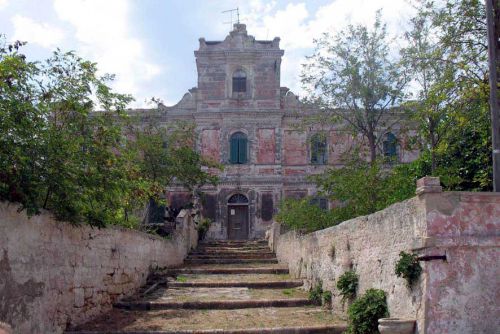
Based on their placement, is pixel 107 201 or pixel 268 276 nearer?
pixel 107 201

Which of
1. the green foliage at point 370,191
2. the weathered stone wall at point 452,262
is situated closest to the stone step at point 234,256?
the green foliage at point 370,191

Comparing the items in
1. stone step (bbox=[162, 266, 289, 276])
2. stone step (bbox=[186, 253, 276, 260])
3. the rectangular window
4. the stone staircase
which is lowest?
the stone staircase

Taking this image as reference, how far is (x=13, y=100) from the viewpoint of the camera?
635 cm

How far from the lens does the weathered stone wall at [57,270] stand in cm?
623

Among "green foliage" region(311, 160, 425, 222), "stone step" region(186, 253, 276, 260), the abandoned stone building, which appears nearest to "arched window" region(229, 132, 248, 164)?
the abandoned stone building

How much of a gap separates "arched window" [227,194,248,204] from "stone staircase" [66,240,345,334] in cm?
1227

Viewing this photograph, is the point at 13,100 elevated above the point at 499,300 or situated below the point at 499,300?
above

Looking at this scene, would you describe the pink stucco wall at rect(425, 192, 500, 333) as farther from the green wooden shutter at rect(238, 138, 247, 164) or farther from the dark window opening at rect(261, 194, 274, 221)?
the green wooden shutter at rect(238, 138, 247, 164)

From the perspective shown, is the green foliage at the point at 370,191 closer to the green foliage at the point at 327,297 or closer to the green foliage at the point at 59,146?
the green foliage at the point at 327,297

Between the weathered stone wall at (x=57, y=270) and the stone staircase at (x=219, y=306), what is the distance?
0.41 metres

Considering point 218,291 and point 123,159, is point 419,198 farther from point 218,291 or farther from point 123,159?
point 218,291

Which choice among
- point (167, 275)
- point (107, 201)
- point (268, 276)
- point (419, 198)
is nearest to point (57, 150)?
point (107, 201)

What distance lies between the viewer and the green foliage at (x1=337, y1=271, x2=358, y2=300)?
829 cm

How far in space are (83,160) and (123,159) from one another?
1324mm
